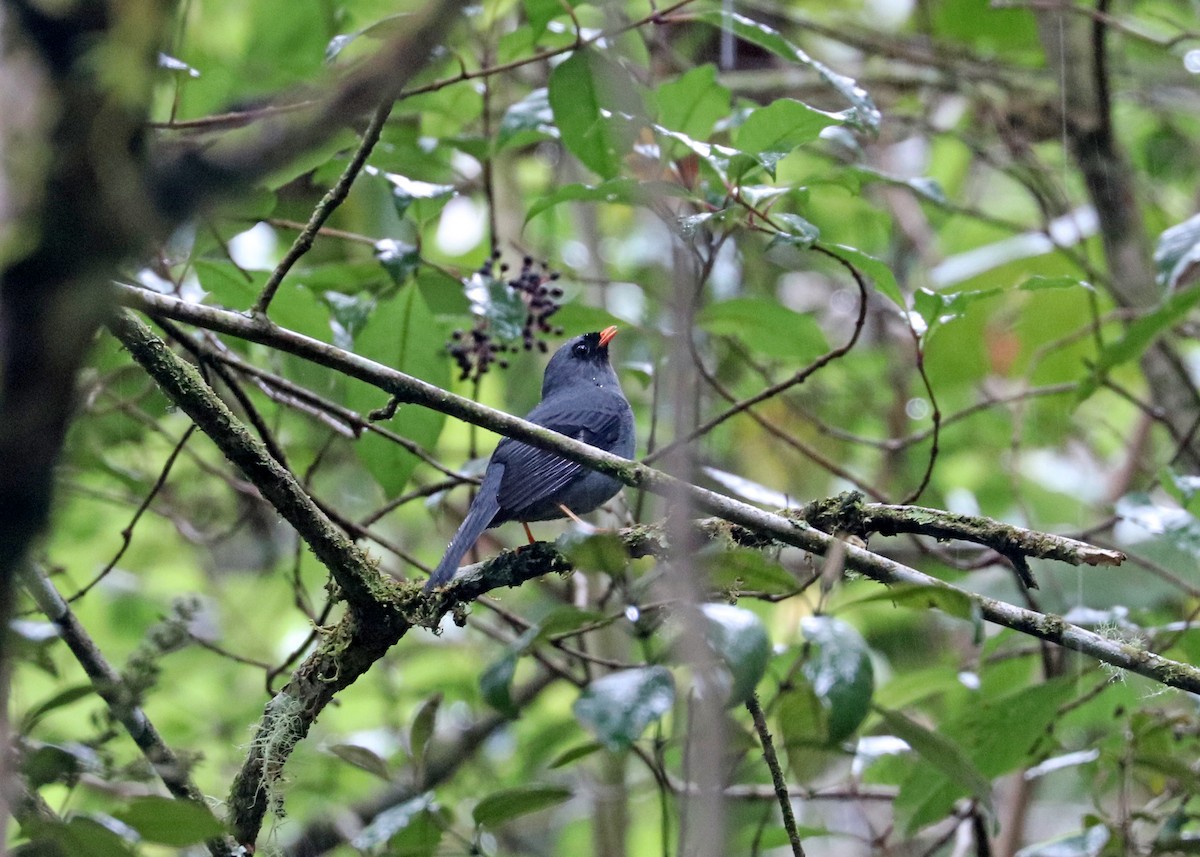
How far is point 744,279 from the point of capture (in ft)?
20.0

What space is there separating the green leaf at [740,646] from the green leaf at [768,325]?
211 centimetres

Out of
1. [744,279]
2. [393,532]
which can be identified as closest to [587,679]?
[744,279]

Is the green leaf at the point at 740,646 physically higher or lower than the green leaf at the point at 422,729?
lower

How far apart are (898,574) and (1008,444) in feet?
13.1

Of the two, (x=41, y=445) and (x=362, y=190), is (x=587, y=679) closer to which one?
(x=362, y=190)

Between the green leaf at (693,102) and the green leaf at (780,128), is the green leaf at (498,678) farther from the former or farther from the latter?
the green leaf at (693,102)

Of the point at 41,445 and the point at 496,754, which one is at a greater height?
the point at 496,754

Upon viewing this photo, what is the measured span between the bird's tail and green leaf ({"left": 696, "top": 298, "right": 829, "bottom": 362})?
89 centimetres

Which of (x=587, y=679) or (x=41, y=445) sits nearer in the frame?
(x=41, y=445)

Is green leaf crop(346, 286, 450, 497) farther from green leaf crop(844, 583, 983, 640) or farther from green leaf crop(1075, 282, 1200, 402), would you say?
green leaf crop(1075, 282, 1200, 402)

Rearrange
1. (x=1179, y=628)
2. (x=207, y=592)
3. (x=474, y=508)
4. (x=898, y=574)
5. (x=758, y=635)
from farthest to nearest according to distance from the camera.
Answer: (x=207, y=592) → (x=474, y=508) → (x=1179, y=628) → (x=898, y=574) → (x=758, y=635)

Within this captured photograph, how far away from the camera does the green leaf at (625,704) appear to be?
1722 mm

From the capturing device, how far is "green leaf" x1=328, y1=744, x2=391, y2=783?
9.85ft

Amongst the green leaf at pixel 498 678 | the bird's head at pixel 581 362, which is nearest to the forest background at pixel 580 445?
the green leaf at pixel 498 678
